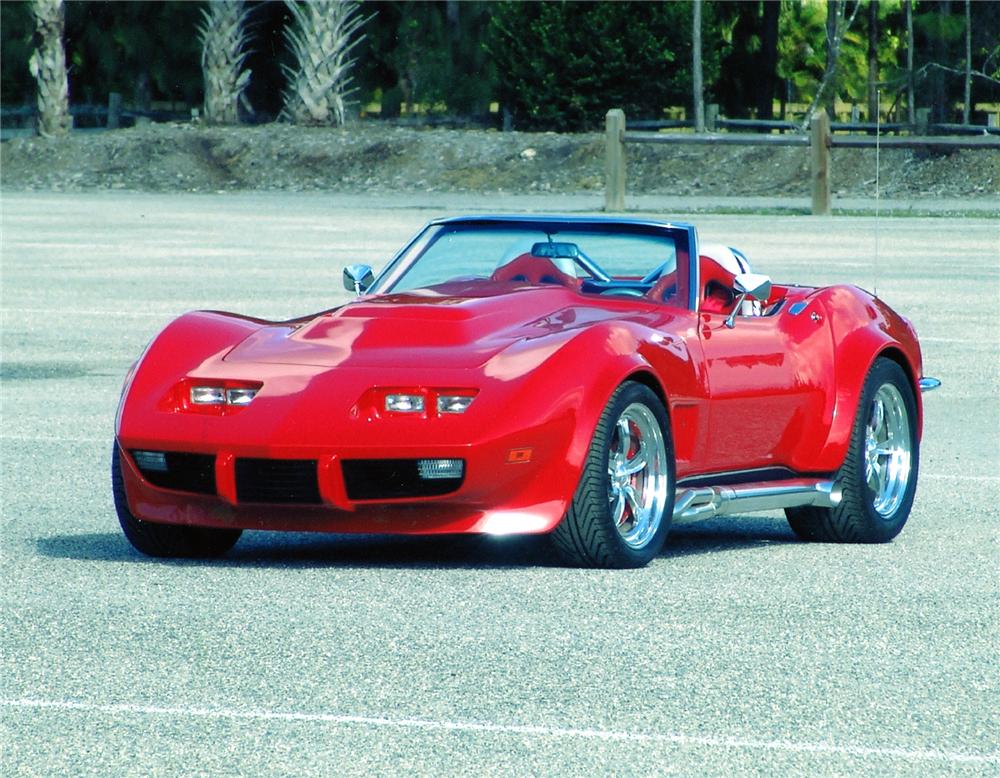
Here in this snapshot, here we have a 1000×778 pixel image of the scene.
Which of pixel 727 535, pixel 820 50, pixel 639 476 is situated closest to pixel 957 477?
pixel 727 535

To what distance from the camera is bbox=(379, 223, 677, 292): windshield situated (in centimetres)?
820

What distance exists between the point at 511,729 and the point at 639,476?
2.40m

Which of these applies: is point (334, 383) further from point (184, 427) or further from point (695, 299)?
point (695, 299)

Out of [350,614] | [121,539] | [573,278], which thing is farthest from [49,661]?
[573,278]

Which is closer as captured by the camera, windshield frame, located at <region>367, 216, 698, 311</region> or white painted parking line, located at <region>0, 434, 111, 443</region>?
windshield frame, located at <region>367, 216, 698, 311</region>

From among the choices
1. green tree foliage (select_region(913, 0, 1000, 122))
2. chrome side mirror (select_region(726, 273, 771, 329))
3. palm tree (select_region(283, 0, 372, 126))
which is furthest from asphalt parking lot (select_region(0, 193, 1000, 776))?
green tree foliage (select_region(913, 0, 1000, 122))

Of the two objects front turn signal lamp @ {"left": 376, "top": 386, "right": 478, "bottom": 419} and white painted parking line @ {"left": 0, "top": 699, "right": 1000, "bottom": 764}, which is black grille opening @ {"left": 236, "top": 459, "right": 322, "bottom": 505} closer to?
front turn signal lamp @ {"left": 376, "top": 386, "right": 478, "bottom": 419}

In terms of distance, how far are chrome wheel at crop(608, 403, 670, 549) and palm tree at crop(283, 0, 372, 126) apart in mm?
38890

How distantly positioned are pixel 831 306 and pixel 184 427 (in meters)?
2.59

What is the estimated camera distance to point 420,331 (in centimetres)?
A: 733

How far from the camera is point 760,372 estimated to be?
7.93 meters

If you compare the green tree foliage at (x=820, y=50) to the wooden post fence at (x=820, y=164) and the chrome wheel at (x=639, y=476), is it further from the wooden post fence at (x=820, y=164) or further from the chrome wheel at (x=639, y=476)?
the chrome wheel at (x=639, y=476)

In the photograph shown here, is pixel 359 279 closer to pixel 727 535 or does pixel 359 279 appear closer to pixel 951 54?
pixel 727 535

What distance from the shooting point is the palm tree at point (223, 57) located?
159 ft
